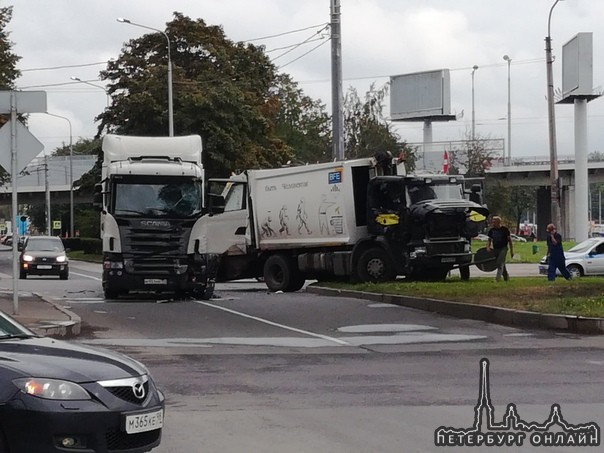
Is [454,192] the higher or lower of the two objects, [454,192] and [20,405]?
the higher

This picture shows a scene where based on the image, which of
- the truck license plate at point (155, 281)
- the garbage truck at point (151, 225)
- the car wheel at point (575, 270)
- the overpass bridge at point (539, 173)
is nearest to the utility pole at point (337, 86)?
the garbage truck at point (151, 225)

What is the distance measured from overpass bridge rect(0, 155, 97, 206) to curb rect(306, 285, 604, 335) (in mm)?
68500

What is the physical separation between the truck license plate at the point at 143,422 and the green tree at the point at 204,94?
47.1 m

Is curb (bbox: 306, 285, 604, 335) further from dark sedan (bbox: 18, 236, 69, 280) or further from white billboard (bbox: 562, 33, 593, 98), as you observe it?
white billboard (bbox: 562, 33, 593, 98)

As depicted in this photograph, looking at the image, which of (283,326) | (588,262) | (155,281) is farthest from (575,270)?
(283,326)

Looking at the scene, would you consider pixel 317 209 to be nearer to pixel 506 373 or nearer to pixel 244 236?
pixel 244 236

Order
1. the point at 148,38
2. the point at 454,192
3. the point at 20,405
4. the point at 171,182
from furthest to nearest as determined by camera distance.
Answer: the point at 148,38
the point at 454,192
the point at 171,182
the point at 20,405

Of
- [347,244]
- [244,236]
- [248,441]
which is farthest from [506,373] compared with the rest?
[244,236]

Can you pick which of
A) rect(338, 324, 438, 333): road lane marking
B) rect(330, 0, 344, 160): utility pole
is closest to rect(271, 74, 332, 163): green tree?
rect(330, 0, 344, 160): utility pole

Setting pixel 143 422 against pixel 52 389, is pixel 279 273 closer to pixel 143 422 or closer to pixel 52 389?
Result: pixel 143 422

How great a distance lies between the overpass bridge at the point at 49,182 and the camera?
93938 millimetres

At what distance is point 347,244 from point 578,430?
18809 mm

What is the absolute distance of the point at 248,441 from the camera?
841 cm

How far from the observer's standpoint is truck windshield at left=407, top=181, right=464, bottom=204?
26.6 meters
